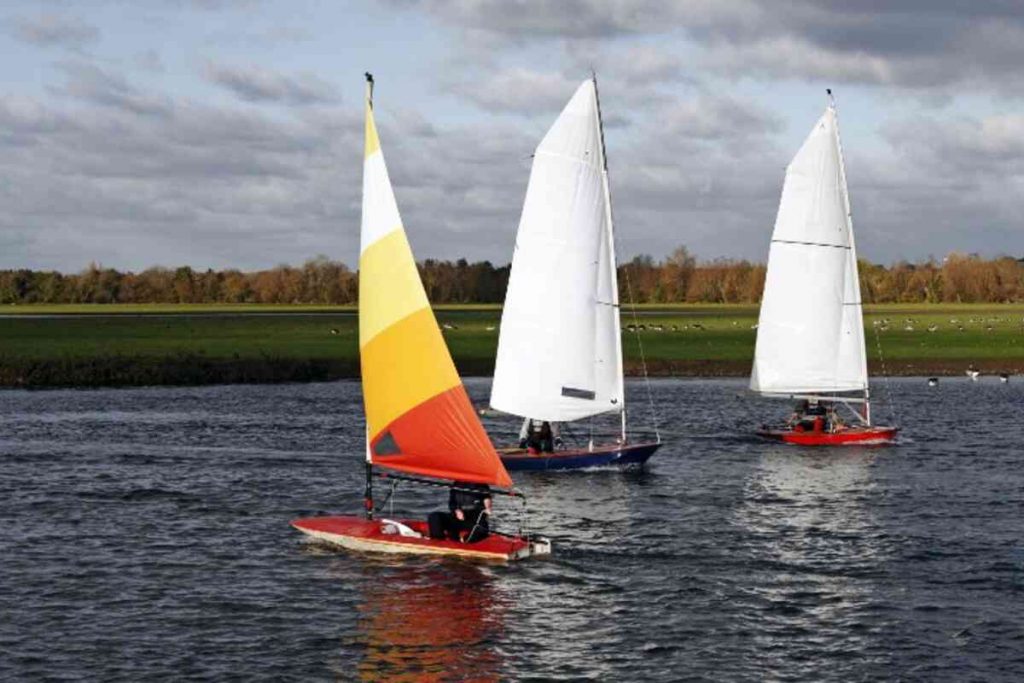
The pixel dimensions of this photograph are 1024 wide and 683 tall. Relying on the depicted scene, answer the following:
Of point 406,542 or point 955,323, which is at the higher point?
point 955,323

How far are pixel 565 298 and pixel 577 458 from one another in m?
7.13

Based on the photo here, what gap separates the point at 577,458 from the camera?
6078 centimetres

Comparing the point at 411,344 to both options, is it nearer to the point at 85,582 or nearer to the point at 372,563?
the point at 372,563

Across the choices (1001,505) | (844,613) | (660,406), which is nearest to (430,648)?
(844,613)

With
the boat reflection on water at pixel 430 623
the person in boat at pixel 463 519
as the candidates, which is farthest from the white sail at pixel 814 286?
the boat reflection on water at pixel 430 623

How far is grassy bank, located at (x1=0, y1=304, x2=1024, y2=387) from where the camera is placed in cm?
11156

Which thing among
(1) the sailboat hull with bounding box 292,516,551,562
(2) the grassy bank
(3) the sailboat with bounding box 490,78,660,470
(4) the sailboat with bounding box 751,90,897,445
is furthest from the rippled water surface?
(2) the grassy bank

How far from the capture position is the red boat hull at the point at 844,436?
7250 centimetres

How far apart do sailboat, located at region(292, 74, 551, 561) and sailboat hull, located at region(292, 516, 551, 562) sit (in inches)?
1.7

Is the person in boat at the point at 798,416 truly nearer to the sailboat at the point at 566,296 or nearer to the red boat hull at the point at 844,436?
the red boat hull at the point at 844,436

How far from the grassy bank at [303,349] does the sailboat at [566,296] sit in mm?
53507

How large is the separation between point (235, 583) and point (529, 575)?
27.1 ft

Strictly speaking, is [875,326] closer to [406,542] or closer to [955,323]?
[955,323]

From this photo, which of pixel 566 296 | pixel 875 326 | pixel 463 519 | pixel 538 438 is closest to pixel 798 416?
pixel 566 296
